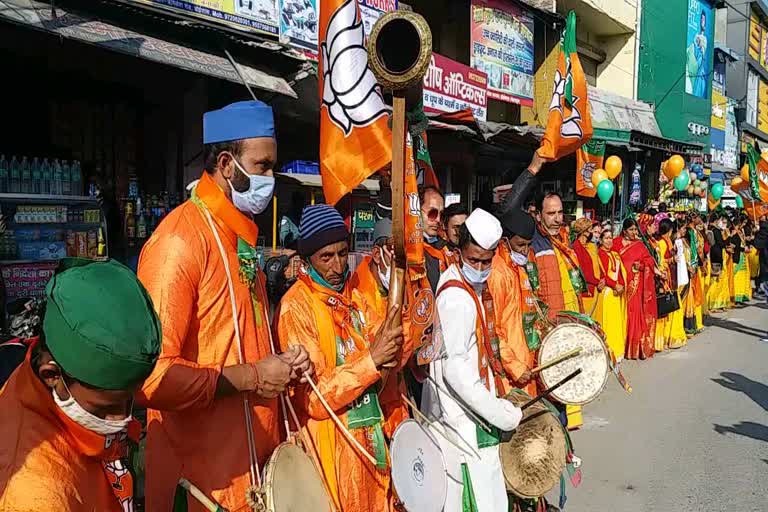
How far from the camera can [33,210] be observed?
5000mm

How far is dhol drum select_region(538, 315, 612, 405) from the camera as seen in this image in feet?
12.4

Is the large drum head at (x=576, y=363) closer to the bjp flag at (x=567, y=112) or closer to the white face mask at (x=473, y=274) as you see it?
the white face mask at (x=473, y=274)

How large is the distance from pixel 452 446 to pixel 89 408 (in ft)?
6.86

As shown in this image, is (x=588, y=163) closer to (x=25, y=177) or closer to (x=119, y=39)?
(x=119, y=39)

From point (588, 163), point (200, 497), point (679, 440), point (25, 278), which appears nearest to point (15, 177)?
point (25, 278)

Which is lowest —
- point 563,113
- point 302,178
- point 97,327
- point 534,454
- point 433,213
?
point 534,454

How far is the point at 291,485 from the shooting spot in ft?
6.26

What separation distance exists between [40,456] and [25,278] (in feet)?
14.4

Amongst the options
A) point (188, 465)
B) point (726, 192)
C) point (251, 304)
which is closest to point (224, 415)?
point (188, 465)

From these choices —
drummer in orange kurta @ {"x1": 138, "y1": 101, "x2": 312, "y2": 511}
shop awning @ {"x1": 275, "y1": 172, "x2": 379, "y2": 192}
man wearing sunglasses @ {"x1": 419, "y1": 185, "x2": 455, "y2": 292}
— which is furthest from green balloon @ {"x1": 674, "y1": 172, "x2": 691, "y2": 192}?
drummer in orange kurta @ {"x1": 138, "y1": 101, "x2": 312, "y2": 511}

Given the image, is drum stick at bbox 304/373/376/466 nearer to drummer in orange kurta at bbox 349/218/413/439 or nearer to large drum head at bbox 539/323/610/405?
drummer in orange kurta at bbox 349/218/413/439

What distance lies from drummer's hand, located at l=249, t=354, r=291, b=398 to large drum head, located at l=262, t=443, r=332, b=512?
0.23 meters

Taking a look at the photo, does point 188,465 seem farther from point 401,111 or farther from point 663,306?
point 663,306

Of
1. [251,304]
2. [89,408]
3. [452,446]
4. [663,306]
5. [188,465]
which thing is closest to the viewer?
[89,408]
